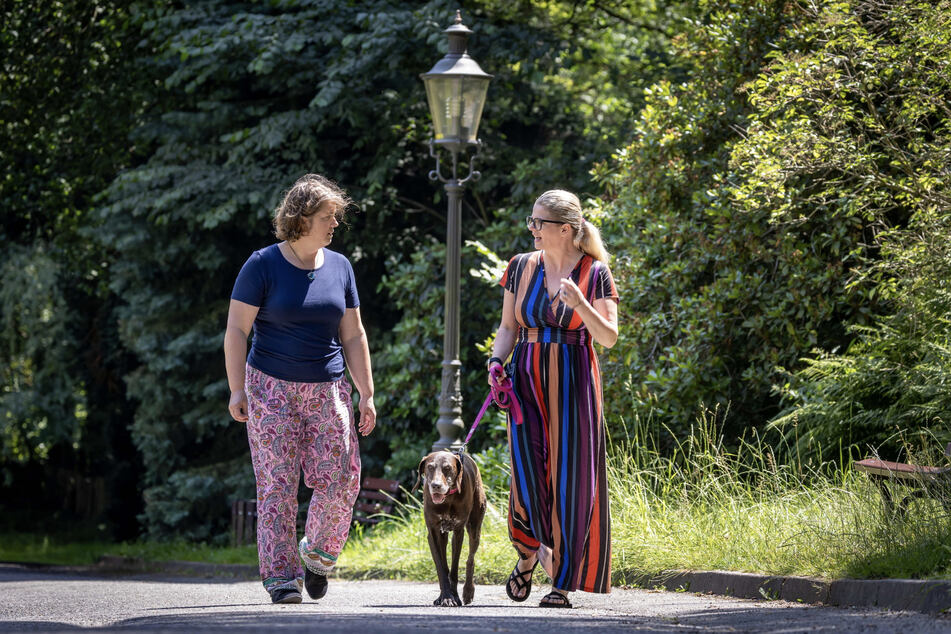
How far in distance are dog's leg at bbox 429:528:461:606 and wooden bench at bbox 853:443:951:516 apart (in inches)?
93.0

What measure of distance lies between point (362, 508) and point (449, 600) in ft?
23.8

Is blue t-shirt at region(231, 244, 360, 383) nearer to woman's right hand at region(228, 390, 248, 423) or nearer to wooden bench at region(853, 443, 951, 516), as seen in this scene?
woman's right hand at region(228, 390, 248, 423)

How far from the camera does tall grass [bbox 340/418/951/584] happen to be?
20.9 feet

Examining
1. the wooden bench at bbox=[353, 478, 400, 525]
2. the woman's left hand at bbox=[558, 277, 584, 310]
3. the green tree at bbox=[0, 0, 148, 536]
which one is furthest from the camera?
the green tree at bbox=[0, 0, 148, 536]

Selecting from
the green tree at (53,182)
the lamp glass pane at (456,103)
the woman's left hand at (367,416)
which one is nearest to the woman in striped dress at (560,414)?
the woman's left hand at (367,416)

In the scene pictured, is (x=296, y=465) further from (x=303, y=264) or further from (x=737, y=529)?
(x=737, y=529)

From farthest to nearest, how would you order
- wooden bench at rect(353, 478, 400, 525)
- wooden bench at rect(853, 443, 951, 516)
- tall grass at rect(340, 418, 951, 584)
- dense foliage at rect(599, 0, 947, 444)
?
wooden bench at rect(353, 478, 400, 525) < dense foliage at rect(599, 0, 947, 444) < wooden bench at rect(853, 443, 951, 516) < tall grass at rect(340, 418, 951, 584)

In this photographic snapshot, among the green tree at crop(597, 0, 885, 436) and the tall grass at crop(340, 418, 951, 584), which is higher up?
the green tree at crop(597, 0, 885, 436)

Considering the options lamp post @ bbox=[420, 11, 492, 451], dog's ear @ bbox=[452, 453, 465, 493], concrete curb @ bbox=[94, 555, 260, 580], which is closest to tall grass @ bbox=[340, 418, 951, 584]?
lamp post @ bbox=[420, 11, 492, 451]

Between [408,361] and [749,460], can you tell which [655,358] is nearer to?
[749,460]

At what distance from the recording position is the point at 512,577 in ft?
21.2

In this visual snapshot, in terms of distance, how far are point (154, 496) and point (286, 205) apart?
10245 millimetres

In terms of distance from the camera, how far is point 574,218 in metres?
6.29

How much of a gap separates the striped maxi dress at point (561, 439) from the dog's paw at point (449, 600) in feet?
1.71
